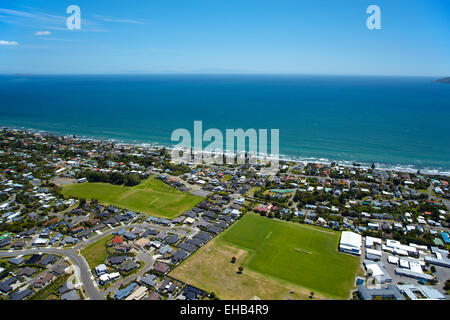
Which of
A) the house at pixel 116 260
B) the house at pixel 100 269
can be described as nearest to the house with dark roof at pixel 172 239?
the house at pixel 116 260

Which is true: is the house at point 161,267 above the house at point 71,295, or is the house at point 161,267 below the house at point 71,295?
above

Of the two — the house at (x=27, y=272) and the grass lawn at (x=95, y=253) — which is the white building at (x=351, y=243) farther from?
the house at (x=27, y=272)

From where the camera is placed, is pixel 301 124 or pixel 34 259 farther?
pixel 301 124

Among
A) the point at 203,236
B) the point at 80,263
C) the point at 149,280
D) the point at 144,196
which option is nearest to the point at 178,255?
the point at 149,280

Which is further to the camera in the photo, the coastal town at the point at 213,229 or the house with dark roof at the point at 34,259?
the house with dark roof at the point at 34,259

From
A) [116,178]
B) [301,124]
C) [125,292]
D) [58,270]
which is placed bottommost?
[125,292]

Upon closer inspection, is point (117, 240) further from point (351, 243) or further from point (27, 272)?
point (351, 243)
